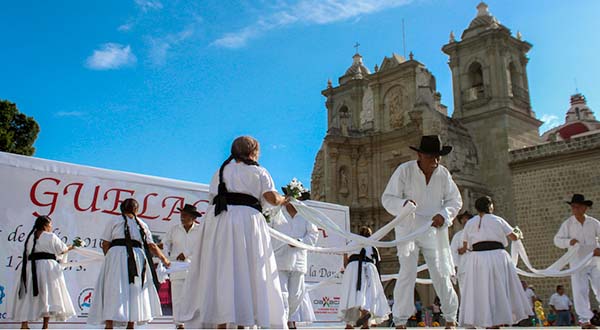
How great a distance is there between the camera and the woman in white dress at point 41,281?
8.62m

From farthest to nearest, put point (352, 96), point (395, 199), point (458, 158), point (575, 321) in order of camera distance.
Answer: point (352, 96)
point (458, 158)
point (575, 321)
point (395, 199)

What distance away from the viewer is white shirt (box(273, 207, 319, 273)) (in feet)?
27.4

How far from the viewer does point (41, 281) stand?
8719 millimetres

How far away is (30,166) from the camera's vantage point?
1012cm

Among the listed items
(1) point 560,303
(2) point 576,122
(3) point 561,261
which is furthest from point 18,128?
(2) point 576,122

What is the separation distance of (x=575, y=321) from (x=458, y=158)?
26.8 ft

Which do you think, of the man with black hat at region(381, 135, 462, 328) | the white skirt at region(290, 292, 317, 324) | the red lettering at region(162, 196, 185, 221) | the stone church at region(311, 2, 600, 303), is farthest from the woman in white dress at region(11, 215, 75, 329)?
the stone church at region(311, 2, 600, 303)

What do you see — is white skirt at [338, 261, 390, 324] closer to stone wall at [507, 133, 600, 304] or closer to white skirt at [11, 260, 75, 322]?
white skirt at [11, 260, 75, 322]

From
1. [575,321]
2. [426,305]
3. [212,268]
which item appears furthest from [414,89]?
[212,268]

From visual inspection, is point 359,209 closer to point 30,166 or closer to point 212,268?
point 30,166

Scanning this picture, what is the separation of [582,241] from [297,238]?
4.88 meters

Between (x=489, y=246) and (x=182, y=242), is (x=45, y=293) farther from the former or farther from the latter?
(x=489, y=246)

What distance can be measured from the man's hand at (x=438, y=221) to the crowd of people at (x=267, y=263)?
0.05 ft

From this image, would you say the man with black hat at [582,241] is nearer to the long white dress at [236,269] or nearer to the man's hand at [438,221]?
the man's hand at [438,221]
